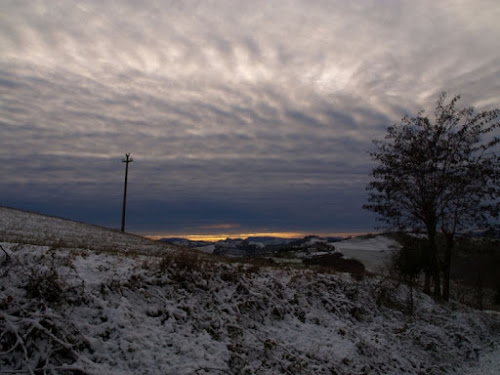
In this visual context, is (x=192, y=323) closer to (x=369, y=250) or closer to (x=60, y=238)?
(x=60, y=238)

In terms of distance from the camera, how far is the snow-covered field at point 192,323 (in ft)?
21.2

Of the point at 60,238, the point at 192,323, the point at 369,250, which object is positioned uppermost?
the point at 60,238

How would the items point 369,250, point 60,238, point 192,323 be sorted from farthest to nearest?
point 369,250 < point 60,238 < point 192,323

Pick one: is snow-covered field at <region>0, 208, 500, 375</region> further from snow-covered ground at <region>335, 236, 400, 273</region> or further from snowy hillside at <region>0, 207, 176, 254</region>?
snow-covered ground at <region>335, 236, 400, 273</region>

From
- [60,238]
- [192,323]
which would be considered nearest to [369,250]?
[60,238]

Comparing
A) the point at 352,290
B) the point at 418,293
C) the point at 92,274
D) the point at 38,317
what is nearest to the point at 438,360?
the point at 352,290

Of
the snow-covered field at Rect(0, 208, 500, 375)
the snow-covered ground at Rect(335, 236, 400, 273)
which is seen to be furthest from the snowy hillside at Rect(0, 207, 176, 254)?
the snow-covered ground at Rect(335, 236, 400, 273)

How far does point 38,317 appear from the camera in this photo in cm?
649

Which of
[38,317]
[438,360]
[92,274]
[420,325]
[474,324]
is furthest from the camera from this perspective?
[474,324]

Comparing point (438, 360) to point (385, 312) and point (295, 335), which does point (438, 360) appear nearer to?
point (385, 312)

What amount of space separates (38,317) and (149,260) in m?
4.74

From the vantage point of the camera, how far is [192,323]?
8.70 metres

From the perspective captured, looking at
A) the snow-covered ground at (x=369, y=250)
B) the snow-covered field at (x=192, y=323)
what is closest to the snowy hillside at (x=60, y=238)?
the snow-covered field at (x=192, y=323)

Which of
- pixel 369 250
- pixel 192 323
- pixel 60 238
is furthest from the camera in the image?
pixel 369 250
